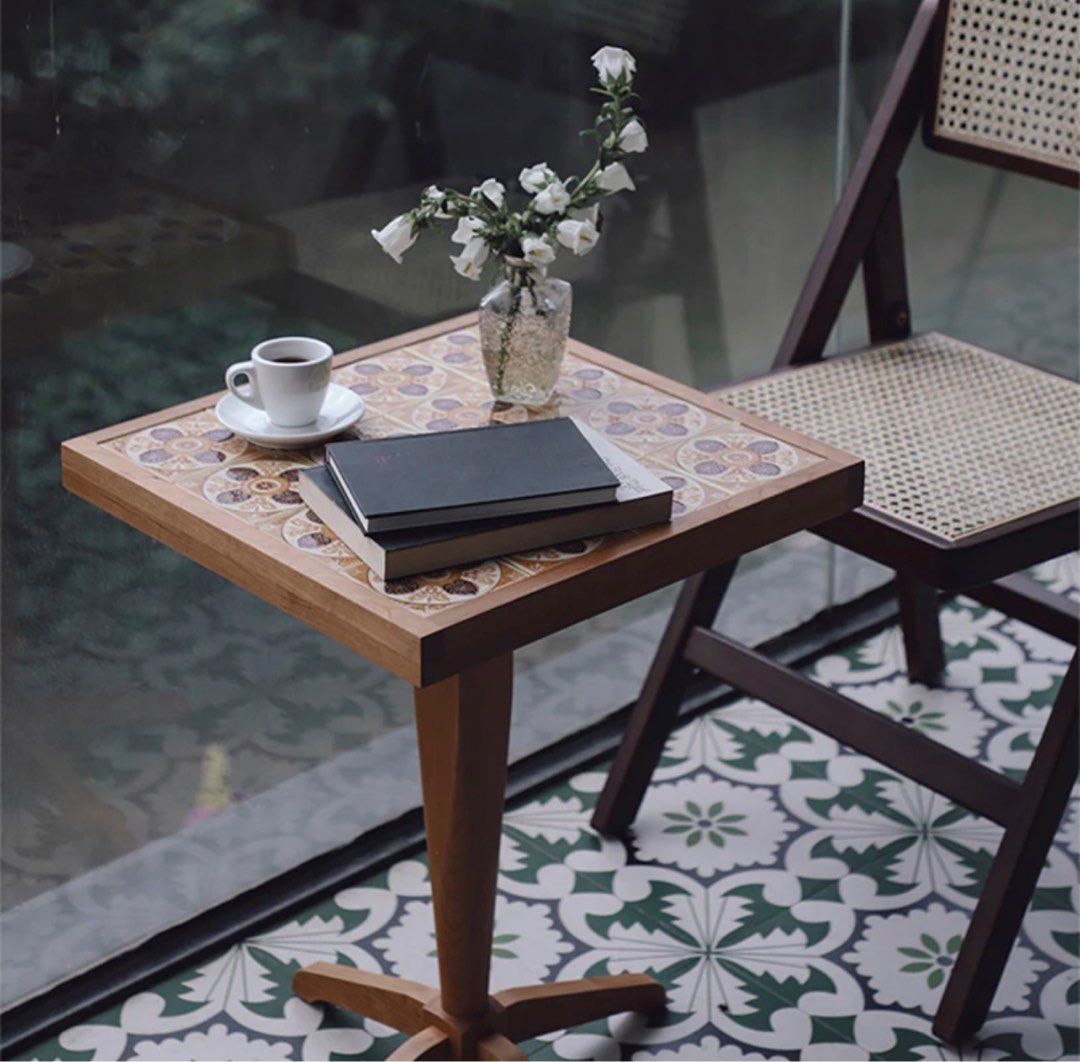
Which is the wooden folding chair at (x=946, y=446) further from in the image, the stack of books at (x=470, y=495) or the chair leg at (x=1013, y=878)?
the stack of books at (x=470, y=495)

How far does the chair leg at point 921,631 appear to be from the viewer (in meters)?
2.49

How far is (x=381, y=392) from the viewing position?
5.60ft

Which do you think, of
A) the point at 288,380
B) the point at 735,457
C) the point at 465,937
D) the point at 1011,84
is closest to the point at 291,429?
the point at 288,380

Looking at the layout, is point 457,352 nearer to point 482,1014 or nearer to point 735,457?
point 735,457

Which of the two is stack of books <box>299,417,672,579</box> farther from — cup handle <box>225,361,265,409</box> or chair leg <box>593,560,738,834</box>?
chair leg <box>593,560,738,834</box>

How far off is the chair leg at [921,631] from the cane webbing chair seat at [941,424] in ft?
1.34

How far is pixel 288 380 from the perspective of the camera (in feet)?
5.10

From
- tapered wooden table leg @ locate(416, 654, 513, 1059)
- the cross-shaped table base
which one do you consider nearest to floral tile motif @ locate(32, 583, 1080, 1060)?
the cross-shaped table base

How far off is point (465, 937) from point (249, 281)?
2.43 feet

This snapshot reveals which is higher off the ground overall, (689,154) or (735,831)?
(689,154)

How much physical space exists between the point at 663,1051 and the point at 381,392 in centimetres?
76

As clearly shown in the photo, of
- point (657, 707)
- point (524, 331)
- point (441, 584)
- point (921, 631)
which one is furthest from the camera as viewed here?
point (921, 631)

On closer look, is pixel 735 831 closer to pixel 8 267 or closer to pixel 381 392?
pixel 381 392

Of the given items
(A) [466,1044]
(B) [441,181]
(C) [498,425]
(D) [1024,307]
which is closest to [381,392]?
(C) [498,425]
